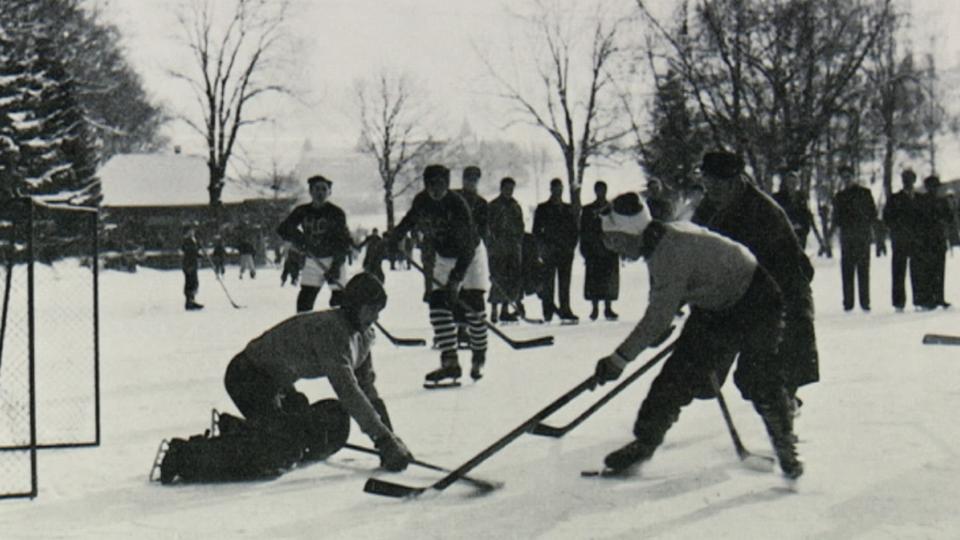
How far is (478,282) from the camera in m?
9.57

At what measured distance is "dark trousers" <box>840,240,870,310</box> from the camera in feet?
48.3

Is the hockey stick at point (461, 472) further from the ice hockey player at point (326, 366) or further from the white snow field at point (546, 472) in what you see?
the ice hockey player at point (326, 366)

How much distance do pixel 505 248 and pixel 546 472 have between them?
9.28 m

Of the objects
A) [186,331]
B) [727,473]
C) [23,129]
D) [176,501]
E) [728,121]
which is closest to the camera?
[176,501]

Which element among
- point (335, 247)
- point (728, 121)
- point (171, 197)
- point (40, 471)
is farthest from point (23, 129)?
point (40, 471)

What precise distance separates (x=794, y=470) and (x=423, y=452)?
192 cm

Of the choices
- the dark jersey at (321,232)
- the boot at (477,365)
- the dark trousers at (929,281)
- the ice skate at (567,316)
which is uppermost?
the dark jersey at (321,232)

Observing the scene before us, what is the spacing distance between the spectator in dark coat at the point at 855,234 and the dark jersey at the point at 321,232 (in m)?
7.17

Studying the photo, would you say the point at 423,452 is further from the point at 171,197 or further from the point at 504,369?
the point at 171,197

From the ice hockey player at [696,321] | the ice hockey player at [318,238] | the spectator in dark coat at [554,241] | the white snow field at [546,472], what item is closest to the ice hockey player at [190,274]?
the spectator in dark coat at [554,241]

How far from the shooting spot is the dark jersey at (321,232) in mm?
9891

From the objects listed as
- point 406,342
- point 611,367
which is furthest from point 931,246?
point 611,367

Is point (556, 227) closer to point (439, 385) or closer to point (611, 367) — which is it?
point (439, 385)

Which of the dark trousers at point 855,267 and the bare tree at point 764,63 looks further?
the bare tree at point 764,63
